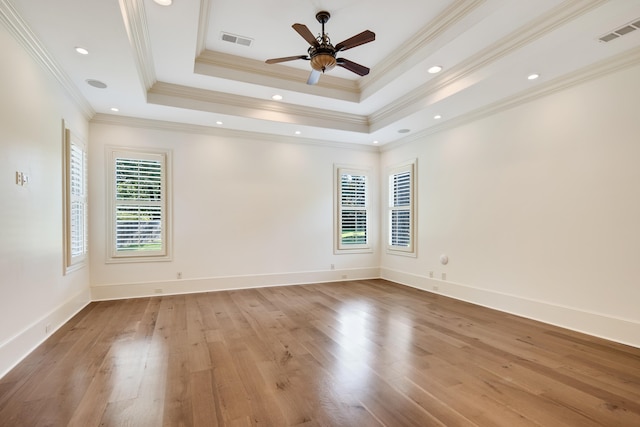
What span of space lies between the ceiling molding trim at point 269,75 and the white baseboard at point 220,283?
3372 mm

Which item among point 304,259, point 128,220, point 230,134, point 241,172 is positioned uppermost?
point 230,134

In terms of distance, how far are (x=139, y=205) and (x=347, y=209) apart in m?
3.89

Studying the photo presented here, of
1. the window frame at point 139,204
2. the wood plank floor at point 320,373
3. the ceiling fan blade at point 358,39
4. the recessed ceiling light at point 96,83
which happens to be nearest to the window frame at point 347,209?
the wood plank floor at point 320,373

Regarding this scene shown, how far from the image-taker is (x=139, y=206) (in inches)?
207

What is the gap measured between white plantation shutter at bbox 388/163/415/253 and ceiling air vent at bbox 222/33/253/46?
365 centimetres

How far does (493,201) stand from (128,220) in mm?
5667

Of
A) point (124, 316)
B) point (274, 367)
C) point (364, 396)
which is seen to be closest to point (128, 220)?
point (124, 316)

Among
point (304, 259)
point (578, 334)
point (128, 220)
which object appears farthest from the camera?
point (304, 259)

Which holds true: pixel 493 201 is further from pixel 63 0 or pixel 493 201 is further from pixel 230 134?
pixel 63 0

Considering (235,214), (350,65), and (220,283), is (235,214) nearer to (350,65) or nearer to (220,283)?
(220,283)

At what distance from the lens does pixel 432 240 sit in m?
5.68

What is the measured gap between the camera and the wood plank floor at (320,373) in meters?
2.04

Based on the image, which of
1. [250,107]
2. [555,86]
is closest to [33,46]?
[250,107]

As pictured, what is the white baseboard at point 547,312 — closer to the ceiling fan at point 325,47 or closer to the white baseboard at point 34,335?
the ceiling fan at point 325,47
